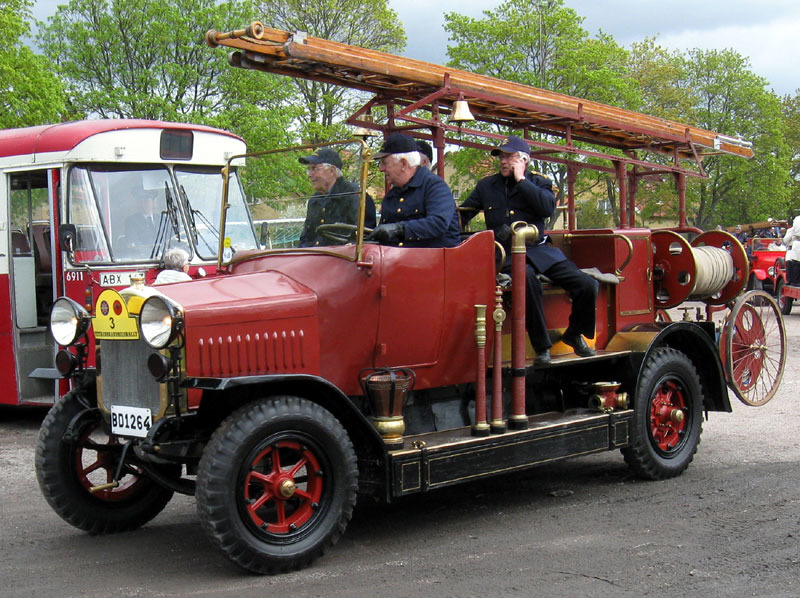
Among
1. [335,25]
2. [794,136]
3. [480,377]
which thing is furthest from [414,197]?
[794,136]

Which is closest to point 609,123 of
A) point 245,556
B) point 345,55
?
point 345,55

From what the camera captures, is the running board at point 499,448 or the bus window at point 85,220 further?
the bus window at point 85,220

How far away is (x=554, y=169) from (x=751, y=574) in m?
30.4

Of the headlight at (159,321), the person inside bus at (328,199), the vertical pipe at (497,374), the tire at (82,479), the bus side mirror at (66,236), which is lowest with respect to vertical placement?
the tire at (82,479)

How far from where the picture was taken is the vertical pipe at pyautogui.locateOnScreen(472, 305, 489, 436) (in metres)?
5.73

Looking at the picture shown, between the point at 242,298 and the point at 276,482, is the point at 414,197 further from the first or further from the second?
the point at 276,482

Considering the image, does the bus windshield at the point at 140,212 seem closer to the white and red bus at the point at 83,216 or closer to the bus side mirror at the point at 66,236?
the white and red bus at the point at 83,216

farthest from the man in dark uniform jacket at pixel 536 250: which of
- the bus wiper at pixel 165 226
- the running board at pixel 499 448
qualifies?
the bus wiper at pixel 165 226

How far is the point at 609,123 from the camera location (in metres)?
10.6

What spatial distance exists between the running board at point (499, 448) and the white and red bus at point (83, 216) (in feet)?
14.6

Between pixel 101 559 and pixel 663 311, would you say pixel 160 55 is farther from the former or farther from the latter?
pixel 101 559

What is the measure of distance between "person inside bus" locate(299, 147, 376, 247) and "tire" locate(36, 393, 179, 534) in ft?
5.32

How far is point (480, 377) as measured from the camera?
228 inches

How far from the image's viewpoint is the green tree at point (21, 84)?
823 inches
